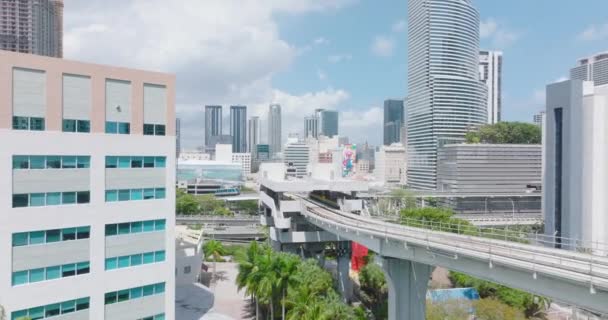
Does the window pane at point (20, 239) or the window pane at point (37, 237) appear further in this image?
the window pane at point (37, 237)

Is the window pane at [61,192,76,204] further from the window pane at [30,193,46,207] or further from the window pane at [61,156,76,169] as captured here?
the window pane at [61,156,76,169]

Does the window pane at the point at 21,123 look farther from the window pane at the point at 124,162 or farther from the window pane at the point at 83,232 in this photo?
the window pane at the point at 83,232

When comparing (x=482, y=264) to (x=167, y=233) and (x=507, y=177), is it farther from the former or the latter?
(x=507, y=177)

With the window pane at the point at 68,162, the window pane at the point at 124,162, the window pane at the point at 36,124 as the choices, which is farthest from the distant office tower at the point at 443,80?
the window pane at the point at 36,124

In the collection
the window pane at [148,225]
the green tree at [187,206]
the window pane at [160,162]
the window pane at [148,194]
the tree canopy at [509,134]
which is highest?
the tree canopy at [509,134]

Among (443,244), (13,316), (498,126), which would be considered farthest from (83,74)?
(498,126)

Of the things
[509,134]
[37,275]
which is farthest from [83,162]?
[509,134]
